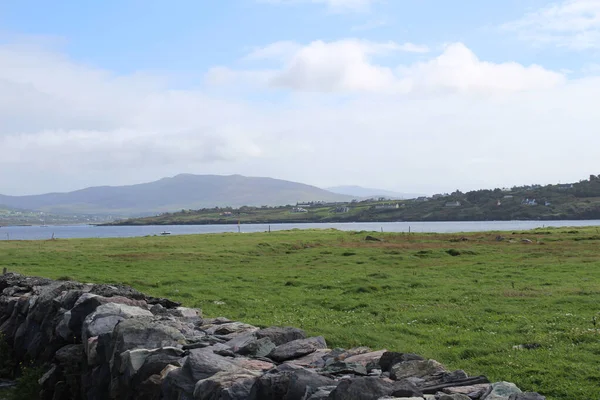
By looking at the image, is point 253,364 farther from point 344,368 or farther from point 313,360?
point 344,368

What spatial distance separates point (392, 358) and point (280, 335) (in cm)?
264

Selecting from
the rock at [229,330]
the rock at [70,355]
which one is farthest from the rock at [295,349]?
the rock at [70,355]

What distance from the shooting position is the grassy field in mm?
12727

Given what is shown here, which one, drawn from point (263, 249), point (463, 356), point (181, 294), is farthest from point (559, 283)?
point (263, 249)

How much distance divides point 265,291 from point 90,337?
13835 millimetres

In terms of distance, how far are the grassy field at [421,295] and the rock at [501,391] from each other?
3.84m

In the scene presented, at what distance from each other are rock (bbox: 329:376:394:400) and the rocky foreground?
0.01m

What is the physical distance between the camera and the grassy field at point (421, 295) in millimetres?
12727

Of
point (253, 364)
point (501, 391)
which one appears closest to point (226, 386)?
point (253, 364)

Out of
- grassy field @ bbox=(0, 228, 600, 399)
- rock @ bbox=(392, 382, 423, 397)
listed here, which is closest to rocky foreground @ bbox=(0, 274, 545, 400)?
rock @ bbox=(392, 382, 423, 397)

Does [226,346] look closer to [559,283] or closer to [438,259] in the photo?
[559,283]

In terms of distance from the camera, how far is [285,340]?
34.1ft

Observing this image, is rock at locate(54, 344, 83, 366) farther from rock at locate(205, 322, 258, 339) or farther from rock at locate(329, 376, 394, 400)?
rock at locate(329, 376, 394, 400)

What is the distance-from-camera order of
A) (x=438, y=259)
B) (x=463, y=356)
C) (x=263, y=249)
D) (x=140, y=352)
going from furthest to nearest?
(x=263, y=249) < (x=438, y=259) < (x=463, y=356) < (x=140, y=352)
